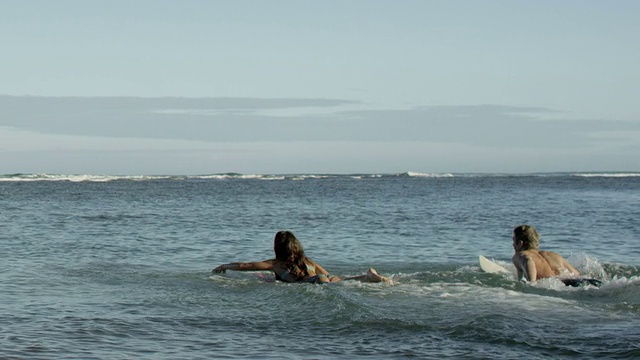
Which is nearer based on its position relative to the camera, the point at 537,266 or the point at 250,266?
the point at 537,266

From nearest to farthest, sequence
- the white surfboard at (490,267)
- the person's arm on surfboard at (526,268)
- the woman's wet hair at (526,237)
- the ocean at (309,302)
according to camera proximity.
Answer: the ocean at (309,302) < the person's arm on surfboard at (526,268) < the woman's wet hair at (526,237) < the white surfboard at (490,267)

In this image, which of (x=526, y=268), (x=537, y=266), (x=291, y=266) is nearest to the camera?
(x=526, y=268)

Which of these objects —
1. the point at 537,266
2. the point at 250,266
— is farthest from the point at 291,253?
the point at 537,266

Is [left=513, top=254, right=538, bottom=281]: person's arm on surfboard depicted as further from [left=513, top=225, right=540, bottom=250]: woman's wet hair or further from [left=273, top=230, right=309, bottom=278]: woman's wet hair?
[left=273, top=230, right=309, bottom=278]: woman's wet hair

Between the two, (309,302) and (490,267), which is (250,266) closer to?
(309,302)

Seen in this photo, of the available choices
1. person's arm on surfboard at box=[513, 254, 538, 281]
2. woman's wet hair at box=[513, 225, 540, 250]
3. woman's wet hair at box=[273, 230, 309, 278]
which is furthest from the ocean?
woman's wet hair at box=[513, 225, 540, 250]

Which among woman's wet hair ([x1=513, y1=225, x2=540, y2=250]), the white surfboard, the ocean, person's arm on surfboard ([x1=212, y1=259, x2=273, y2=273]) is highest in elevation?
woman's wet hair ([x1=513, y1=225, x2=540, y2=250])

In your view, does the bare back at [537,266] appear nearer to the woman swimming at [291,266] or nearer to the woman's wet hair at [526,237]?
the woman's wet hair at [526,237]

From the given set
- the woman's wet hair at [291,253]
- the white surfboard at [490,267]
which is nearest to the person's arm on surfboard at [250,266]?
the woman's wet hair at [291,253]

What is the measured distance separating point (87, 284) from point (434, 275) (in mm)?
6962

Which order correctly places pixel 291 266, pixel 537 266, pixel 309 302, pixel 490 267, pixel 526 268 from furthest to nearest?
pixel 490 267
pixel 291 266
pixel 537 266
pixel 526 268
pixel 309 302

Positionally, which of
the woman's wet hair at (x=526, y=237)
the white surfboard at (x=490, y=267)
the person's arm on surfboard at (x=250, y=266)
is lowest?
the white surfboard at (x=490, y=267)

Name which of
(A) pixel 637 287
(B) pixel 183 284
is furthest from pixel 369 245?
(A) pixel 637 287

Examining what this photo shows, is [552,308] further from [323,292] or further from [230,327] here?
[230,327]
